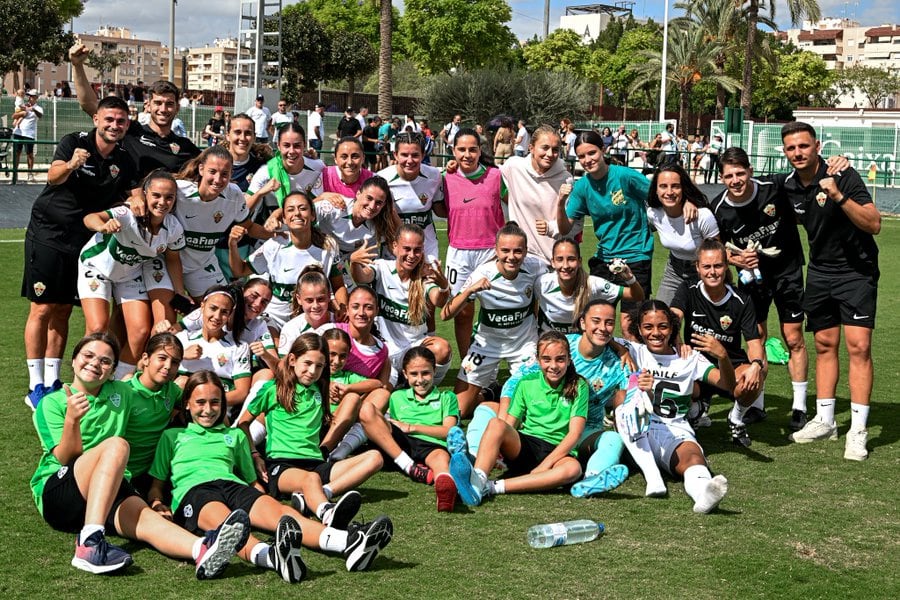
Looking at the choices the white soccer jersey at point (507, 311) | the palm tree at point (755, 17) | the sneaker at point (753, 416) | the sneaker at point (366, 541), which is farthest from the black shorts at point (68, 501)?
the palm tree at point (755, 17)

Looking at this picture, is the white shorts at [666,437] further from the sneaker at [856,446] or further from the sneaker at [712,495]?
the sneaker at [856,446]

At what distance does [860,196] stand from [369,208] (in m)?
3.27

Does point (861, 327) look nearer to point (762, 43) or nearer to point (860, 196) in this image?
point (860, 196)

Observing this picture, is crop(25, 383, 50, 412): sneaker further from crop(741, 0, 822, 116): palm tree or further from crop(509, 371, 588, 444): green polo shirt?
crop(741, 0, 822, 116): palm tree

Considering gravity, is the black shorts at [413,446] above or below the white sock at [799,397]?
below

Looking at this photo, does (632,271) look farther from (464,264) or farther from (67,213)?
(67,213)

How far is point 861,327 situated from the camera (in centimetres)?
682

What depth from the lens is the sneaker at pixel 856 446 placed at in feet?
21.9

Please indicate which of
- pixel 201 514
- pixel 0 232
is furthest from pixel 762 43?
pixel 201 514

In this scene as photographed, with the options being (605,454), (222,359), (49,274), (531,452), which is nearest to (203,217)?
(49,274)

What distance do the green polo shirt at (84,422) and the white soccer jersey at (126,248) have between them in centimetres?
183

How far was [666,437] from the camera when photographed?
616cm

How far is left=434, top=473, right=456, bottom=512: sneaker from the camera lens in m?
5.41

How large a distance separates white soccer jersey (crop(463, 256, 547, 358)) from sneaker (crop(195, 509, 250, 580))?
10.0 ft
